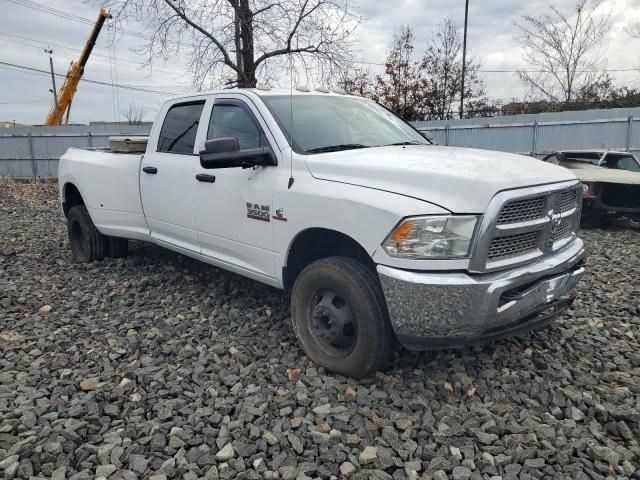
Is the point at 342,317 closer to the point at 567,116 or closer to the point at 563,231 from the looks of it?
the point at 563,231

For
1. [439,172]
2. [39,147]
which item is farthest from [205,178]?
[39,147]

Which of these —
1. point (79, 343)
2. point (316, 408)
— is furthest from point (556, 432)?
point (79, 343)

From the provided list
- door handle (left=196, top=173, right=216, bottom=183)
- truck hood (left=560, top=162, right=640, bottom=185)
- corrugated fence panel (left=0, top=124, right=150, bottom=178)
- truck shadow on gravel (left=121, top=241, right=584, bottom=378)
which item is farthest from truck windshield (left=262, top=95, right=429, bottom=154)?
corrugated fence panel (left=0, top=124, right=150, bottom=178)

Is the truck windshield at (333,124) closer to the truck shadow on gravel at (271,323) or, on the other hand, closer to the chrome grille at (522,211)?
the chrome grille at (522,211)

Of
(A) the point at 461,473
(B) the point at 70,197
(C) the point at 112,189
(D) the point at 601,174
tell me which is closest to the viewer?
(A) the point at 461,473

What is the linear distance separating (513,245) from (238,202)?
1975mm

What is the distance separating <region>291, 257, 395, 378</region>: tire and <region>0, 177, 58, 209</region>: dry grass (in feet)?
34.2

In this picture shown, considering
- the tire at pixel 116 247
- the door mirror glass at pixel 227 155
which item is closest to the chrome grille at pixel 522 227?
the door mirror glass at pixel 227 155

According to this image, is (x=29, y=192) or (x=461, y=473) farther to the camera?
(x=29, y=192)

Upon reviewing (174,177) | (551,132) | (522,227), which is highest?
(551,132)

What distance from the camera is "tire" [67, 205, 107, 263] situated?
593cm

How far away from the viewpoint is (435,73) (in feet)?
86.7

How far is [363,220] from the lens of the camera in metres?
2.94

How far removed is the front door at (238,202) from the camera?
3676 millimetres
